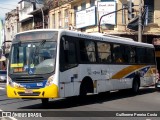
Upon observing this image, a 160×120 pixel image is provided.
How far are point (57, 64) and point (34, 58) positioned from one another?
37.3 inches

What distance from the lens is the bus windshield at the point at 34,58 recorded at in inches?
587

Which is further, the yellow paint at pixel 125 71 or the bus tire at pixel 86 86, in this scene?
the yellow paint at pixel 125 71

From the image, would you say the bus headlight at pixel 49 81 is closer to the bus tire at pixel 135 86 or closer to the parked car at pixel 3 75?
the bus tire at pixel 135 86

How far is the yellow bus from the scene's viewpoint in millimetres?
14836

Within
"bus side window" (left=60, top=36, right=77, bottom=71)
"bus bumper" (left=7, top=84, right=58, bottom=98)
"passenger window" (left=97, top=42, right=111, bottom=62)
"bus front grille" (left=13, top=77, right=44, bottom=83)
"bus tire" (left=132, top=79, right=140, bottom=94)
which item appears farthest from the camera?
"bus tire" (left=132, top=79, right=140, bottom=94)

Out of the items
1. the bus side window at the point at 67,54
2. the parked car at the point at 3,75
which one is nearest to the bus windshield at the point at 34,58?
the bus side window at the point at 67,54

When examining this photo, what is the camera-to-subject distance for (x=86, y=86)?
17.1 metres

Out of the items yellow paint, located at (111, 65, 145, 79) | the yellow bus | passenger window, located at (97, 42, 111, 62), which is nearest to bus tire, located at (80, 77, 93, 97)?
the yellow bus

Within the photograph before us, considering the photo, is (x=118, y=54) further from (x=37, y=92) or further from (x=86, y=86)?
(x=37, y=92)

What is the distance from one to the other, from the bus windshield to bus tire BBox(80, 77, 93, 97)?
229 centimetres

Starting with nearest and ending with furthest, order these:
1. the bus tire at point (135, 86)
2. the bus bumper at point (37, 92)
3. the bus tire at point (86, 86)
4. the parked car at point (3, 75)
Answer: the bus bumper at point (37, 92), the bus tire at point (86, 86), the bus tire at point (135, 86), the parked car at point (3, 75)

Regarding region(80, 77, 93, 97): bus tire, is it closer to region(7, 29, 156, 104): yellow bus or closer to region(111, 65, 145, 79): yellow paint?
region(7, 29, 156, 104): yellow bus

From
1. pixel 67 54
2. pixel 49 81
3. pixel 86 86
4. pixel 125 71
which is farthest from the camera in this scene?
pixel 125 71

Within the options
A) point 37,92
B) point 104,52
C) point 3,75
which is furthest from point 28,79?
point 3,75
